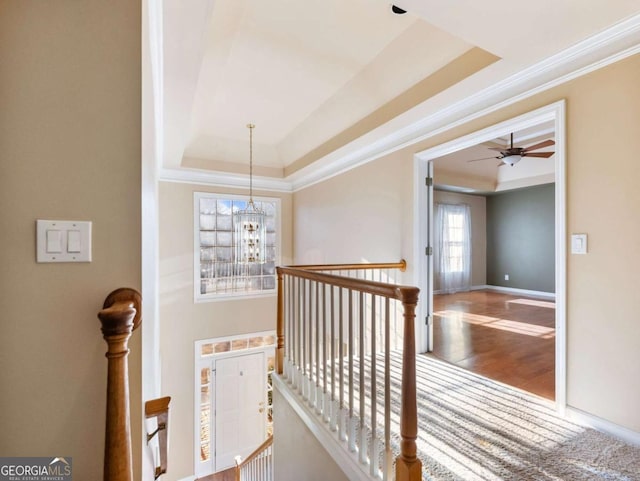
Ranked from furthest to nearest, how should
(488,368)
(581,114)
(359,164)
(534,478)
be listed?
1. (359,164)
2. (488,368)
3. (581,114)
4. (534,478)

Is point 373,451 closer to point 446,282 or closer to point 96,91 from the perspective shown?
point 96,91

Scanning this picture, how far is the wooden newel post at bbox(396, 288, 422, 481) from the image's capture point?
1.27 metres

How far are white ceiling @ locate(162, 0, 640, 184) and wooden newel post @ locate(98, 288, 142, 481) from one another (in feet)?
5.61

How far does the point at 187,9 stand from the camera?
66.0 inches

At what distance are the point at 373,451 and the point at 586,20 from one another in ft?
8.27

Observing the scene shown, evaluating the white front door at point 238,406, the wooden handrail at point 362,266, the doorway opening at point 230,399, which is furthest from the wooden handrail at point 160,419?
the white front door at point 238,406

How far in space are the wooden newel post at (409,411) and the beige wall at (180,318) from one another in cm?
436

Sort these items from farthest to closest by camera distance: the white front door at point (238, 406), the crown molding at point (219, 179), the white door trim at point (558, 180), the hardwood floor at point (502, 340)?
the white front door at point (238, 406)
the crown molding at point (219, 179)
the hardwood floor at point (502, 340)
the white door trim at point (558, 180)

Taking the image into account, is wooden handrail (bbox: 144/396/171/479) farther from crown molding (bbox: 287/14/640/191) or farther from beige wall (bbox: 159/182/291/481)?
beige wall (bbox: 159/182/291/481)

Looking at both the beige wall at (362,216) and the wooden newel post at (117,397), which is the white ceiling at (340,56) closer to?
the beige wall at (362,216)

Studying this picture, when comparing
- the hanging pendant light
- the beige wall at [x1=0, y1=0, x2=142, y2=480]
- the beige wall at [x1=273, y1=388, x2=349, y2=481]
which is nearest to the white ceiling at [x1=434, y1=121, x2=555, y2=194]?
the hanging pendant light

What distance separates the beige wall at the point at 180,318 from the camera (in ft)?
15.4

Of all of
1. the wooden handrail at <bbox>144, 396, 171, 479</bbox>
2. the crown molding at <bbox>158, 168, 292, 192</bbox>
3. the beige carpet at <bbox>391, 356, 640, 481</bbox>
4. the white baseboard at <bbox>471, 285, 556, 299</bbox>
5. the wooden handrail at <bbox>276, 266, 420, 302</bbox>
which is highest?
the crown molding at <bbox>158, 168, 292, 192</bbox>

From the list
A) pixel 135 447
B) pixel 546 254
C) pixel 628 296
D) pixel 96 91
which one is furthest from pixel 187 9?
pixel 546 254
